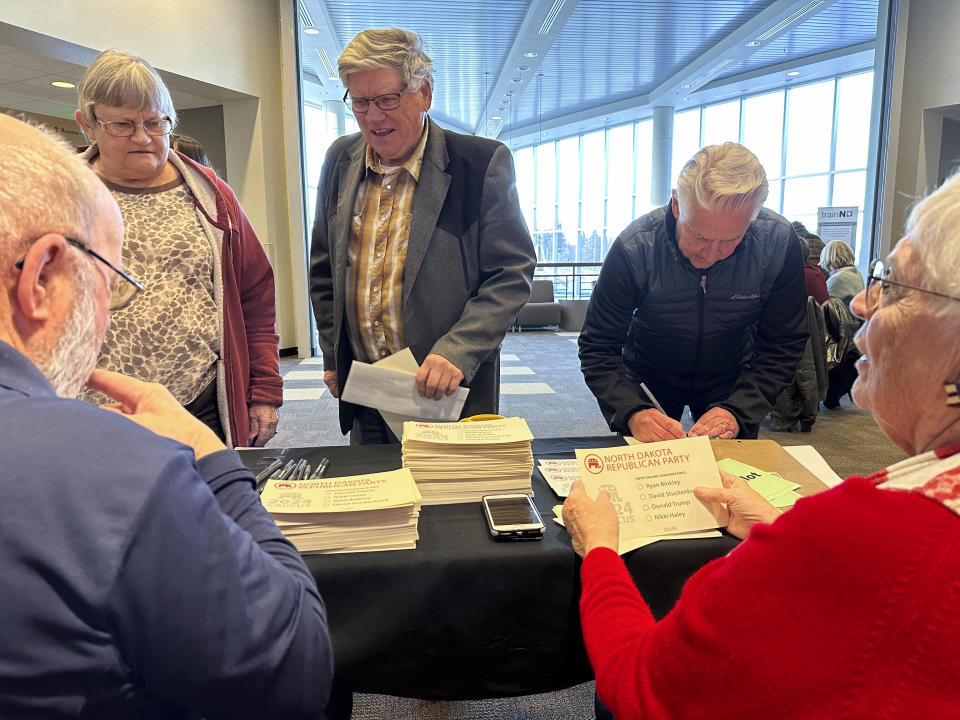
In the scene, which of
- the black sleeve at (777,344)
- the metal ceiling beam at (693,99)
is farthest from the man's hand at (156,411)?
the metal ceiling beam at (693,99)

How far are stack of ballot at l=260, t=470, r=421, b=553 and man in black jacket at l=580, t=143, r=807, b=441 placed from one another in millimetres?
845

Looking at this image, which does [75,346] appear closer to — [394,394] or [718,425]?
[394,394]

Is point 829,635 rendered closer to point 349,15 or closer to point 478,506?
point 478,506

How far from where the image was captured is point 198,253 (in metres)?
1.61

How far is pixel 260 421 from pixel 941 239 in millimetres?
1652

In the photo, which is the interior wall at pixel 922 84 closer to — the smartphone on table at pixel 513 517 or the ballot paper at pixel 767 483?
the ballot paper at pixel 767 483

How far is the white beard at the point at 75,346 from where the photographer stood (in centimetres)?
64

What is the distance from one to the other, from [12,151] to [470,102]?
14.6 meters

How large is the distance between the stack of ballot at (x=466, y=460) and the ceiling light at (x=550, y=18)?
26.1ft

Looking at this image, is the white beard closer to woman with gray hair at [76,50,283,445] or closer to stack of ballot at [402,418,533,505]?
stack of ballot at [402,418,533,505]

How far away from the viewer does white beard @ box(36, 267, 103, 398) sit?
64 cm

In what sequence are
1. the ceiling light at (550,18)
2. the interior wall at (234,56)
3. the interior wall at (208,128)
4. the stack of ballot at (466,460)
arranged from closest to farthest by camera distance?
the stack of ballot at (466,460), the interior wall at (234,56), the interior wall at (208,128), the ceiling light at (550,18)

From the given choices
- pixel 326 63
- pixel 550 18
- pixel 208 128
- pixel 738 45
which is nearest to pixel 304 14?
pixel 208 128

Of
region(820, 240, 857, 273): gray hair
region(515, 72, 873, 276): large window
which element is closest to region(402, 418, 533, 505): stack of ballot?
region(820, 240, 857, 273): gray hair
